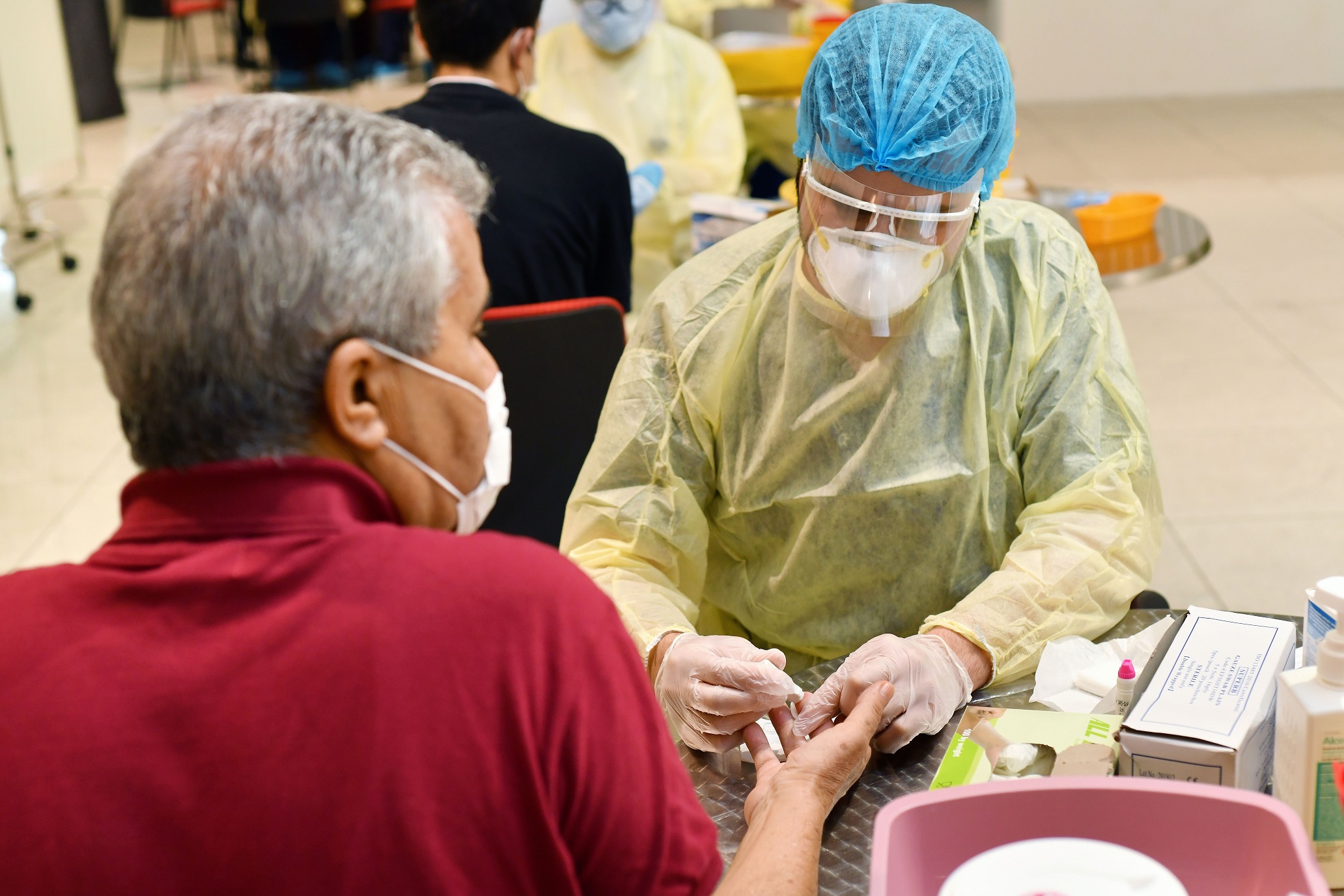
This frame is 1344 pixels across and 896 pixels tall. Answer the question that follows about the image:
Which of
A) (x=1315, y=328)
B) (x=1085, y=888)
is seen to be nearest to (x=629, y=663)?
(x=1085, y=888)

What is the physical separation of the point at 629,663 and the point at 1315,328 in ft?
14.3

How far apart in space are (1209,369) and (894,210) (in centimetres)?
327

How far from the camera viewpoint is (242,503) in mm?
731

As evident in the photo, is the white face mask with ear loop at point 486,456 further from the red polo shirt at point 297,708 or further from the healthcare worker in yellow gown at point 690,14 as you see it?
the healthcare worker in yellow gown at point 690,14

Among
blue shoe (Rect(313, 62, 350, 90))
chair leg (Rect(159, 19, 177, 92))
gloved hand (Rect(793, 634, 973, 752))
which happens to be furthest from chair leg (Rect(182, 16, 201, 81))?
gloved hand (Rect(793, 634, 973, 752))

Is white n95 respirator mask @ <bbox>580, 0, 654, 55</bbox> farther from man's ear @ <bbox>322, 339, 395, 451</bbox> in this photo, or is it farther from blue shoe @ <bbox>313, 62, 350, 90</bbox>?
blue shoe @ <bbox>313, 62, 350, 90</bbox>

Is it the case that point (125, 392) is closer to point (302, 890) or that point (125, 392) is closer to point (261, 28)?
point (302, 890)

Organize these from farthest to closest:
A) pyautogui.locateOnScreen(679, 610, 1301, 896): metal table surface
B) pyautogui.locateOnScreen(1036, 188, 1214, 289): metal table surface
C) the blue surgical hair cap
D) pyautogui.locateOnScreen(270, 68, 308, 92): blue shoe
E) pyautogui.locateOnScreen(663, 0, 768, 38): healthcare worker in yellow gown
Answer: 1. pyautogui.locateOnScreen(270, 68, 308, 92): blue shoe
2. pyautogui.locateOnScreen(663, 0, 768, 38): healthcare worker in yellow gown
3. pyautogui.locateOnScreen(1036, 188, 1214, 289): metal table surface
4. the blue surgical hair cap
5. pyautogui.locateOnScreen(679, 610, 1301, 896): metal table surface

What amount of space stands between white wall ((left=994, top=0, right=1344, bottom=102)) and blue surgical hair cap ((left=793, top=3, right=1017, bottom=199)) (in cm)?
676

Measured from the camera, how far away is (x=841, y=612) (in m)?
1.52

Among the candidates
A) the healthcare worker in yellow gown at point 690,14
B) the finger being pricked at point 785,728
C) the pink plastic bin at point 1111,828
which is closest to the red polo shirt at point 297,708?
the pink plastic bin at point 1111,828

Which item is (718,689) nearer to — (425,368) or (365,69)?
(425,368)

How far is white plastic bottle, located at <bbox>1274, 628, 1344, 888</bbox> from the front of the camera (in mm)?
875

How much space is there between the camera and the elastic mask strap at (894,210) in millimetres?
1369
